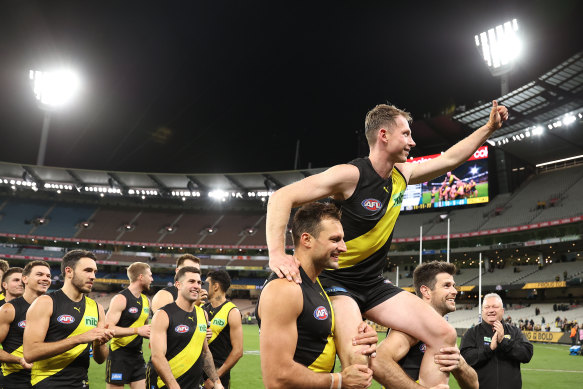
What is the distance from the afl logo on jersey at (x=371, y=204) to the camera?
4.29 meters

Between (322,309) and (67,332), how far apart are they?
405 centimetres

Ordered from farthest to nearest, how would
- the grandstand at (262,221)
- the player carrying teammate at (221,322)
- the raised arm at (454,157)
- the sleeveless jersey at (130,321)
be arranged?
1. the grandstand at (262,221)
2. the sleeveless jersey at (130,321)
3. the player carrying teammate at (221,322)
4. the raised arm at (454,157)

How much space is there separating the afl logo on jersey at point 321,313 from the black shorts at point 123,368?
21.8 ft

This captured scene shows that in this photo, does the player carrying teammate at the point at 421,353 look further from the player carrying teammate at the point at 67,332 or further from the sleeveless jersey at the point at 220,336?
the sleeveless jersey at the point at 220,336

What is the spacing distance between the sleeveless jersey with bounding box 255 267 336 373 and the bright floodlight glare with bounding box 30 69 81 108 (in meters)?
58.8

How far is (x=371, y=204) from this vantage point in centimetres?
431

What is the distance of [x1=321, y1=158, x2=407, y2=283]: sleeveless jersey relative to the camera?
169 inches

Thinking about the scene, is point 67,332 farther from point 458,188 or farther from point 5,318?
point 458,188

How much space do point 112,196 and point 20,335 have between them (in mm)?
64657

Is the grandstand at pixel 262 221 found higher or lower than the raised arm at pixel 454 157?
higher

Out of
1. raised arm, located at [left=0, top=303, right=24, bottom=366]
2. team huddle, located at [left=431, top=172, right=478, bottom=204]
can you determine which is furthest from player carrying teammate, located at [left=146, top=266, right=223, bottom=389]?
team huddle, located at [left=431, top=172, right=478, bottom=204]

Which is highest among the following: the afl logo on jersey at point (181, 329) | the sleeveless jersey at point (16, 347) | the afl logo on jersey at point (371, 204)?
the afl logo on jersey at point (371, 204)

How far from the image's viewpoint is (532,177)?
55.9 meters

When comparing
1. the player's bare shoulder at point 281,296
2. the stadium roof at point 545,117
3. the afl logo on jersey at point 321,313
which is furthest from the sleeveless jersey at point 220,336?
the stadium roof at point 545,117
